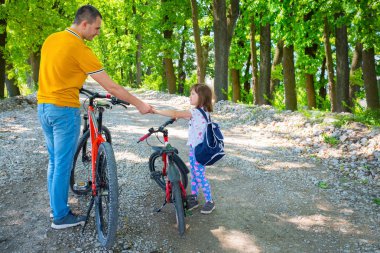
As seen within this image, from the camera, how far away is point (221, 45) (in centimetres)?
1330

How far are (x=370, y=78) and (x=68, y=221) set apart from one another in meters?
14.1

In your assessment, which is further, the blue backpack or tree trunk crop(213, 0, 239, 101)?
tree trunk crop(213, 0, 239, 101)

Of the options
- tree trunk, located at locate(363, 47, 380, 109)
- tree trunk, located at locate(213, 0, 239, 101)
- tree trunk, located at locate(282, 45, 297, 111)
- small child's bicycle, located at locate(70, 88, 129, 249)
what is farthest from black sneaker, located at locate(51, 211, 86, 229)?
tree trunk, located at locate(363, 47, 380, 109)

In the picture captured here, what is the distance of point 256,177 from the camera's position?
6.19 meters

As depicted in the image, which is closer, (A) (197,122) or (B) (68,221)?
(B) (68,221)

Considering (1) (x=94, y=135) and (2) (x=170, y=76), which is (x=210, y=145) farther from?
(2) (x=170, y=76)

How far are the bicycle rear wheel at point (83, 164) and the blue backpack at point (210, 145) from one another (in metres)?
1.67

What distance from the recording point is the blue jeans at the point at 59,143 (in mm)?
3840

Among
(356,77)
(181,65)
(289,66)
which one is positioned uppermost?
(181,65)

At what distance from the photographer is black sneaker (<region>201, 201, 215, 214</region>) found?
4.77 m

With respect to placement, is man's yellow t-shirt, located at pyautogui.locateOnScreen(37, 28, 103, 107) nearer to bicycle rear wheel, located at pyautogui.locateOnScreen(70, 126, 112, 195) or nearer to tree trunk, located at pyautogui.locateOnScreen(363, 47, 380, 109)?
bicycle rear wheel, located at pyautogui.locateOnScreen(70, 126, 112, 195)

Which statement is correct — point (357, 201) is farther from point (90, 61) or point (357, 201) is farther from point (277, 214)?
point (90, 61)

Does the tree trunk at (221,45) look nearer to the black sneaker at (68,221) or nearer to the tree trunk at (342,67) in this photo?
the tree trunk at (342,67)

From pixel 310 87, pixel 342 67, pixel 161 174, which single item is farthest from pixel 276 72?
pixel 161 174
